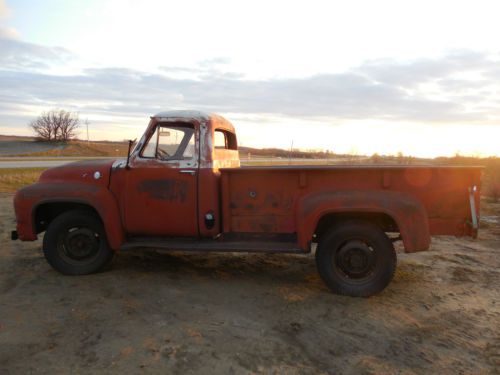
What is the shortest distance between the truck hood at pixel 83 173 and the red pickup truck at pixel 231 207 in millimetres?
13

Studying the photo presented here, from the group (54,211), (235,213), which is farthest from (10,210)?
(235,213)

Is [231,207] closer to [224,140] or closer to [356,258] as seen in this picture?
[224,140]

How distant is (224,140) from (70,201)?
2.11m

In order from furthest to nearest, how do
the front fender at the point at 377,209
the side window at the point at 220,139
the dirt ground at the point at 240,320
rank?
the side window at the point at 220,139
the front fender at the point at 377,209
the dirt ground at the point at 240,320

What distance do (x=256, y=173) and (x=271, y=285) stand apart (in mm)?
1309

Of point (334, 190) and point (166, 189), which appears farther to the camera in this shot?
point (166, 189)

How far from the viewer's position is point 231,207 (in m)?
4.78

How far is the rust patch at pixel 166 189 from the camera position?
4.84m

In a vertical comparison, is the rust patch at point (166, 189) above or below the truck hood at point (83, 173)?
below

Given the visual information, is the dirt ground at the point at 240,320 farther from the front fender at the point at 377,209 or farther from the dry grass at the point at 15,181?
the dry grass at the point at 15,181

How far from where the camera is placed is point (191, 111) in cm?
510

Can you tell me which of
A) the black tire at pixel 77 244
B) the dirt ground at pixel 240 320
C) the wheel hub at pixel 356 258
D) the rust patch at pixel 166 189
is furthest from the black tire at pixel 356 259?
the black tire at pixel 77 244

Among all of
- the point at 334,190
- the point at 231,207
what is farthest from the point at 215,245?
the point at 334,190

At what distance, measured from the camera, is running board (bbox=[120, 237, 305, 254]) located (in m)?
4.52
